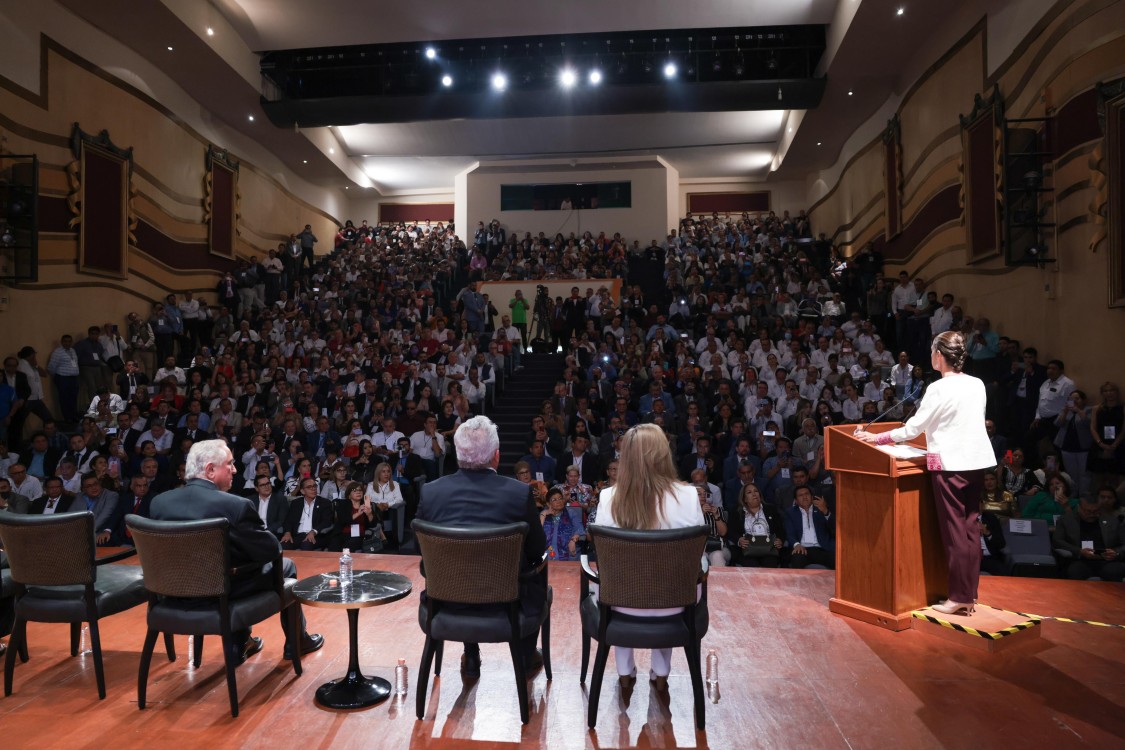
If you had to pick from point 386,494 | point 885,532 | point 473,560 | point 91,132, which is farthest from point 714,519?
point 91,132

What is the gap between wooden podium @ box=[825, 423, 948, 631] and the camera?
3.61 meters

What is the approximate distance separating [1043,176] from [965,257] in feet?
6.01

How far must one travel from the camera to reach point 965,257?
30.3 ft

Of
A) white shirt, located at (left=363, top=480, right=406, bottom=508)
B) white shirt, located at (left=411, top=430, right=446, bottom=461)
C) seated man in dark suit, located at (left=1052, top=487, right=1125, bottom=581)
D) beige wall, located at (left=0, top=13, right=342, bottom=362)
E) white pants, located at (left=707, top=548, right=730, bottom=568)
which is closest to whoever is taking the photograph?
seated man in dark suit, located at (left=1052, top=487, right=1125, bottom=581)

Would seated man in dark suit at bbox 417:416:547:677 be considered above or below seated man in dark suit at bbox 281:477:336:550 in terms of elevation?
above

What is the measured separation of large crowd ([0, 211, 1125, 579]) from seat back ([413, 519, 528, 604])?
2602 millimetres

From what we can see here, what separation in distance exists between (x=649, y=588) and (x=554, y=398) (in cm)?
601

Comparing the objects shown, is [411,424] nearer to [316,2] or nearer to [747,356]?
[747,356]

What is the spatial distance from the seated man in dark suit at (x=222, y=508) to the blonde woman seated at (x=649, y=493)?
133 cm

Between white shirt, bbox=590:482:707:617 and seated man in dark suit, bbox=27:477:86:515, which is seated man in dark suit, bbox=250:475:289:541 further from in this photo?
white shirt, bbox=590:482:707:617

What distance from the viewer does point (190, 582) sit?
2889mm

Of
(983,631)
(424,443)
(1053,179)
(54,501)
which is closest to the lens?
(983,631)

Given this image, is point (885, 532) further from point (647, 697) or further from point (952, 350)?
point (647, 697)

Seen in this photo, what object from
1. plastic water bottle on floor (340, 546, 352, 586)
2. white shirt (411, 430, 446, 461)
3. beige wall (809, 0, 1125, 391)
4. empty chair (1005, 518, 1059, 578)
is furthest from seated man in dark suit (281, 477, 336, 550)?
beige wall (809, 0, 1125, 391)
